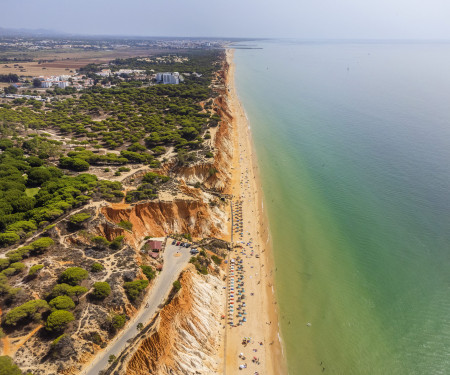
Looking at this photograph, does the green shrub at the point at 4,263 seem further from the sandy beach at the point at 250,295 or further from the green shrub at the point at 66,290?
the sandy beach at the point at 250,295

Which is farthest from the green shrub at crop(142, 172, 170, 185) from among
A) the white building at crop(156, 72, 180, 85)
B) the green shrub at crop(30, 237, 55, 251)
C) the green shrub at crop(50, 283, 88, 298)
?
the white building at crop(156, 72, 180, 85)

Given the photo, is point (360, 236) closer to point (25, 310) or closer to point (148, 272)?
point (148, 272)

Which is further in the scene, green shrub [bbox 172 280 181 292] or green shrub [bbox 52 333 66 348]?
green shrub [bbox 172 280 181 292]

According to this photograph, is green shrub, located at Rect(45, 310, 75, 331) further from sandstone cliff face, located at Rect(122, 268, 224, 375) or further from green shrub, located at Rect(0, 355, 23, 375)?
sandstone cliff face, located at Rect(122, 268, 224, 375)

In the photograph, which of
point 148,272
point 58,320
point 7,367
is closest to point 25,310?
point 58,320

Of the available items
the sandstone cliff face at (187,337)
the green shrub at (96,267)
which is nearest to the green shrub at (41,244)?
the green shrub at (96,267)
